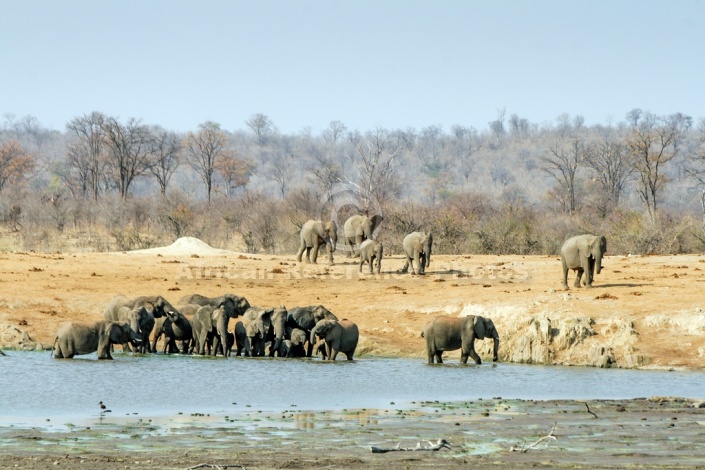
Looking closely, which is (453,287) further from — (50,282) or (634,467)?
(634,467)

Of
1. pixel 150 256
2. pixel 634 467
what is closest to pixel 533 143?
pixel 150 256

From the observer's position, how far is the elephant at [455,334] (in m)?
22.3

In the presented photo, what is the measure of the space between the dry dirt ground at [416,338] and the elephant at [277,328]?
1.92 meters

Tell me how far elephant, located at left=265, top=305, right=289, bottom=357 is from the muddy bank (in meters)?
8.02

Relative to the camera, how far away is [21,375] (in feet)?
62.0

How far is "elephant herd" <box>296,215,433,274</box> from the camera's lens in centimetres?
3466

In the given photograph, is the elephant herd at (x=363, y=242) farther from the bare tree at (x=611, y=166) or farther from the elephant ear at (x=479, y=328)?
the bare tree at (x=611, y=166)

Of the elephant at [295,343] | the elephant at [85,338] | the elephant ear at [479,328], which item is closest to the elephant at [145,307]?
the elephant at [85,338]

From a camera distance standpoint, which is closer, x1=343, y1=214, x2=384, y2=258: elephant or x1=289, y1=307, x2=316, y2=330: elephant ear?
x1=289, y1=307, x2=316, y2=330: elephant ear

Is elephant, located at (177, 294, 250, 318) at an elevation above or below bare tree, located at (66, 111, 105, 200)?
below

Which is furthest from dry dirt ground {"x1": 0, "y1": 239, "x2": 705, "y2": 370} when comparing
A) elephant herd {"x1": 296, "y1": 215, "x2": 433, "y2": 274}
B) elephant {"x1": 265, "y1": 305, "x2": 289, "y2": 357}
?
elephant {"x1": 265, "y1": 305, "x2": 289, "y2": 357}

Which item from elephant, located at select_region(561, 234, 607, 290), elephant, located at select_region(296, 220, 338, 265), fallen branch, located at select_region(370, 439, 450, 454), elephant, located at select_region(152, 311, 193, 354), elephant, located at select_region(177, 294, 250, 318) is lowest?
fallen branch, located at select_region(370, 439, 450, 454)

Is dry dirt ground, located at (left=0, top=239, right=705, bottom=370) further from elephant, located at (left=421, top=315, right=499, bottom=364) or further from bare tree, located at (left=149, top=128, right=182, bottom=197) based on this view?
bare tree, located at (left=149, top=128, right=182, bottom=197)

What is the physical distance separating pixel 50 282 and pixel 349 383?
14.4m
